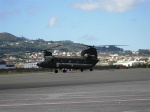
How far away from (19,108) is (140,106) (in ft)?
13.9

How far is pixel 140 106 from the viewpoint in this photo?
41.7ft

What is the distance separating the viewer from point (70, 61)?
72.3 metres

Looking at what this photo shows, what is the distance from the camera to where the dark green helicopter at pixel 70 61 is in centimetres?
6844

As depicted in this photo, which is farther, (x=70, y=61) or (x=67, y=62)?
(x=70, y=61)

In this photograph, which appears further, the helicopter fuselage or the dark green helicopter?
the dark green helicopter

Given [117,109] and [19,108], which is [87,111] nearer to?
[117,109]

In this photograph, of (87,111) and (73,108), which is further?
(73,108)

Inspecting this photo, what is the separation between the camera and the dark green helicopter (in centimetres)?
6844

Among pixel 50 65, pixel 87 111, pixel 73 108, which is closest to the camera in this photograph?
pixel 87 111

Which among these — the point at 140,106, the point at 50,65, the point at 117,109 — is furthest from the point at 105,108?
the point at 50,65

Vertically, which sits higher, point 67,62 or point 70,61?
point 70,61

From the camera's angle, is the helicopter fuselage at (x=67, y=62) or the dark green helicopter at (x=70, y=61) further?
the dark green helicopter at (x=70, y=61)

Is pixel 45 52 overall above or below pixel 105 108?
above

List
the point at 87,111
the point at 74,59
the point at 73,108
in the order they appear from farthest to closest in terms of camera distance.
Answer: the point at 74,59 → the point at 73,108 → the point at 87,111
